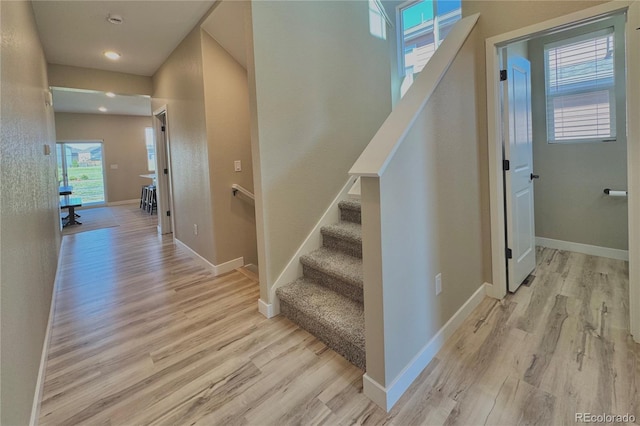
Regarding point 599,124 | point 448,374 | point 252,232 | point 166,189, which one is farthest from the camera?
point 166,189

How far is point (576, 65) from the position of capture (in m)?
3.29

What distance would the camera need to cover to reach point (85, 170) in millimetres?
9219

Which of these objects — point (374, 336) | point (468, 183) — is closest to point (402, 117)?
point (468, 183)

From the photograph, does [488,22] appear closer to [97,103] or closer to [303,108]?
[303,108]

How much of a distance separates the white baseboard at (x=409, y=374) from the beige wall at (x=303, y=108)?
44.8 inches

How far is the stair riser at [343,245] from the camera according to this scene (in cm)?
244

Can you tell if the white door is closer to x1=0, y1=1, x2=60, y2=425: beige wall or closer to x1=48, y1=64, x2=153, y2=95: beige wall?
x1=0, y1=1, x2=60, y2=425: beige wall

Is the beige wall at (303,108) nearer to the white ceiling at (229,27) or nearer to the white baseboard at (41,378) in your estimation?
the white ceiling at (229,27)

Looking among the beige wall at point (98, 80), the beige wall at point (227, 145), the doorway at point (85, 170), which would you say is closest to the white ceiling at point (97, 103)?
the doorway at point (85, 170)

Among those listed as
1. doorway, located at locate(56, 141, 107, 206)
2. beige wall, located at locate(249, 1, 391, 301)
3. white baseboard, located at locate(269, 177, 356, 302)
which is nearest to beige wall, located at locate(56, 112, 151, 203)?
doorway, located at locate(56, 141, 107, 206)

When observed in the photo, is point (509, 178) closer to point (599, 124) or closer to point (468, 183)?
point (468, 183)

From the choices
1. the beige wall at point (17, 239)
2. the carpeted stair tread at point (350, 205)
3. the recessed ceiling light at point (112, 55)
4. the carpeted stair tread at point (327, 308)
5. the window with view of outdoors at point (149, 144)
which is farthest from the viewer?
the window with view of outdoors at point (149, 144)

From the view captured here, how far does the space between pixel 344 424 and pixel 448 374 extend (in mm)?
663

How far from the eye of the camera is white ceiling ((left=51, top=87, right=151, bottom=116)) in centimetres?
644
